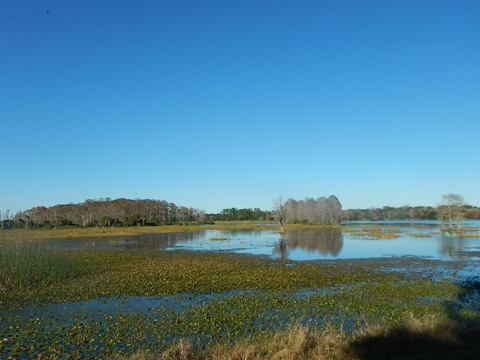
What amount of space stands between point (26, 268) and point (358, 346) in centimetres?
1943

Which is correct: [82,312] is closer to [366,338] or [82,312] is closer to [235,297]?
[235,297]

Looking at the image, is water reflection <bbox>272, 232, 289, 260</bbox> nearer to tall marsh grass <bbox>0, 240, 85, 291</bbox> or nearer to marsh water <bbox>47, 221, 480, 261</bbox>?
marsh water <bbox>47, 221, 480, 261</bbox>

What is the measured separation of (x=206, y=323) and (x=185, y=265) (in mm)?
18042

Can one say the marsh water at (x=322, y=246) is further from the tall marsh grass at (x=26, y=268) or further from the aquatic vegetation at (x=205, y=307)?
the tall marsh grass at (x=26, y=268)

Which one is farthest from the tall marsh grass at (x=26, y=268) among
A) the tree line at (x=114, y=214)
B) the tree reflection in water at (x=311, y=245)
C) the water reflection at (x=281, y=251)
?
the tree line at (x=114, y=214)

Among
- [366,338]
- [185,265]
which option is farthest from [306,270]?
[366,338]

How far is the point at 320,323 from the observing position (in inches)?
564

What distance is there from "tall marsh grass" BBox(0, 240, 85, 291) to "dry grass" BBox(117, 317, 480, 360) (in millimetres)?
15769

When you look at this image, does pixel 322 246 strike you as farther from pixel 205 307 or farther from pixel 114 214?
pixel 114 214

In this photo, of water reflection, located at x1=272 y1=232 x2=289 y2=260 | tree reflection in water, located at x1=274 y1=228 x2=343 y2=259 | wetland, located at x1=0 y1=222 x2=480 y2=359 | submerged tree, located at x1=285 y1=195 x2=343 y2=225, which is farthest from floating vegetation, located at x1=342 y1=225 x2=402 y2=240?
submerged tree, located at x1=285 y1=195 x2=343 y2=225

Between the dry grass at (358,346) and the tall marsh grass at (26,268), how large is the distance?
51.7ft

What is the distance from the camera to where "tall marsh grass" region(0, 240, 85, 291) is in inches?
864

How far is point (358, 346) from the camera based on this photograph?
10.0 meters

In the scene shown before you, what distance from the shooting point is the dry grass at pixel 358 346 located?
30.3ft
